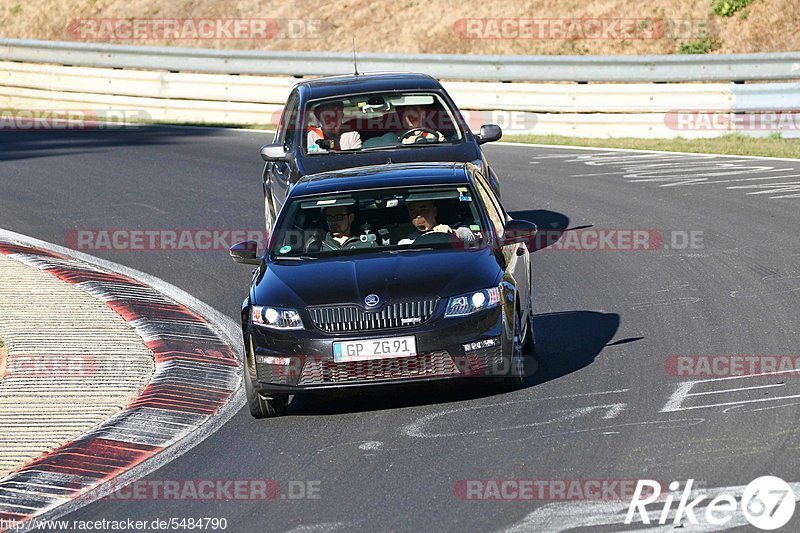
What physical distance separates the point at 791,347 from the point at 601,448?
9.20 feet

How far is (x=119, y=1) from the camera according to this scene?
34656 millimetres

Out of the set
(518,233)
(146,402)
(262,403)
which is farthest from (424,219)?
(146,402)

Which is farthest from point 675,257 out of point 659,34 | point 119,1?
point 119,1

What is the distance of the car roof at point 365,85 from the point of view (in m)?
14.2

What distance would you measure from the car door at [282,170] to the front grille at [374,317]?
4.59 m

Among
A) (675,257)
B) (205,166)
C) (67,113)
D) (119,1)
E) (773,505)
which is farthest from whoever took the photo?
(119,1)

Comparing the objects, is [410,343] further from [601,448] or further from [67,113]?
[67,113]

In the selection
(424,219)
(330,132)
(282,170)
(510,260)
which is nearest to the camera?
(510,260)

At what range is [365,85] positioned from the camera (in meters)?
14.3

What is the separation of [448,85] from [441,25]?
6297 millimetres

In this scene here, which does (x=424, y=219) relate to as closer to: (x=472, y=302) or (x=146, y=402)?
(x=472, y=302)

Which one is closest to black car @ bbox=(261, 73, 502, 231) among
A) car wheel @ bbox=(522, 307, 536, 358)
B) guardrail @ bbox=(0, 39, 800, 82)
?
car wheel @ bbox=(522, 307, 536, 358)

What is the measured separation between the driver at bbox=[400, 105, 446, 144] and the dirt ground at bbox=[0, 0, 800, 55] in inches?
523

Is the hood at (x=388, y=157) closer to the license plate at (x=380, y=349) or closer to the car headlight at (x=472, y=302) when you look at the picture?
the car headlight at (x=472, y=302)
